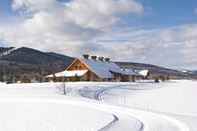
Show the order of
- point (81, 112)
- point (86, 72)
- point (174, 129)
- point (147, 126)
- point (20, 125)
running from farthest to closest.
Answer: point (86, 72) → point (81, 112) → point (20, 125) → point (147, 126) → point (174, 129)

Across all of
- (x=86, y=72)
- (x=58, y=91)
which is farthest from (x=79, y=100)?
(x=86, y=72)

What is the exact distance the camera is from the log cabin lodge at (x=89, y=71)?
86188 mm

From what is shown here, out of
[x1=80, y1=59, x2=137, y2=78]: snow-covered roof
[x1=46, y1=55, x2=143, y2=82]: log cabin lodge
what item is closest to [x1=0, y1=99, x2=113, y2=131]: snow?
[x1=46, y1=55, x2=143, y2=82]: log cabin lodge

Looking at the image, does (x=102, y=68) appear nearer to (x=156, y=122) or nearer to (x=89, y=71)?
(x=89, y=71)

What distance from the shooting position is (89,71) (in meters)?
86.7

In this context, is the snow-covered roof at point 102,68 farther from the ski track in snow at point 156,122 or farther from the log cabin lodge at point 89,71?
the ski track in snow at point 156,122

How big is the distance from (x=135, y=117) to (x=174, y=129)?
20.9 feet

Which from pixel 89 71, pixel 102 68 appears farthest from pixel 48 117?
pixel 102 68

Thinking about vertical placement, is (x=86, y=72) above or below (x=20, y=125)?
above

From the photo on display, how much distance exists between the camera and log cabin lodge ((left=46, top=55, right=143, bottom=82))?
283 feet

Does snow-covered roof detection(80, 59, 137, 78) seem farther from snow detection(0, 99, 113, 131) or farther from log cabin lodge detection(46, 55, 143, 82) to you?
snow detection(0, 99, 113, 131)

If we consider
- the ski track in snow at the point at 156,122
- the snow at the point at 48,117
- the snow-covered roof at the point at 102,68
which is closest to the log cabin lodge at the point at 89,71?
the snow-covered roof at the point at 102,68

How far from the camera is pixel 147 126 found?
21.9 meters

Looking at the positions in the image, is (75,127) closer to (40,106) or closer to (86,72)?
(40,106)
